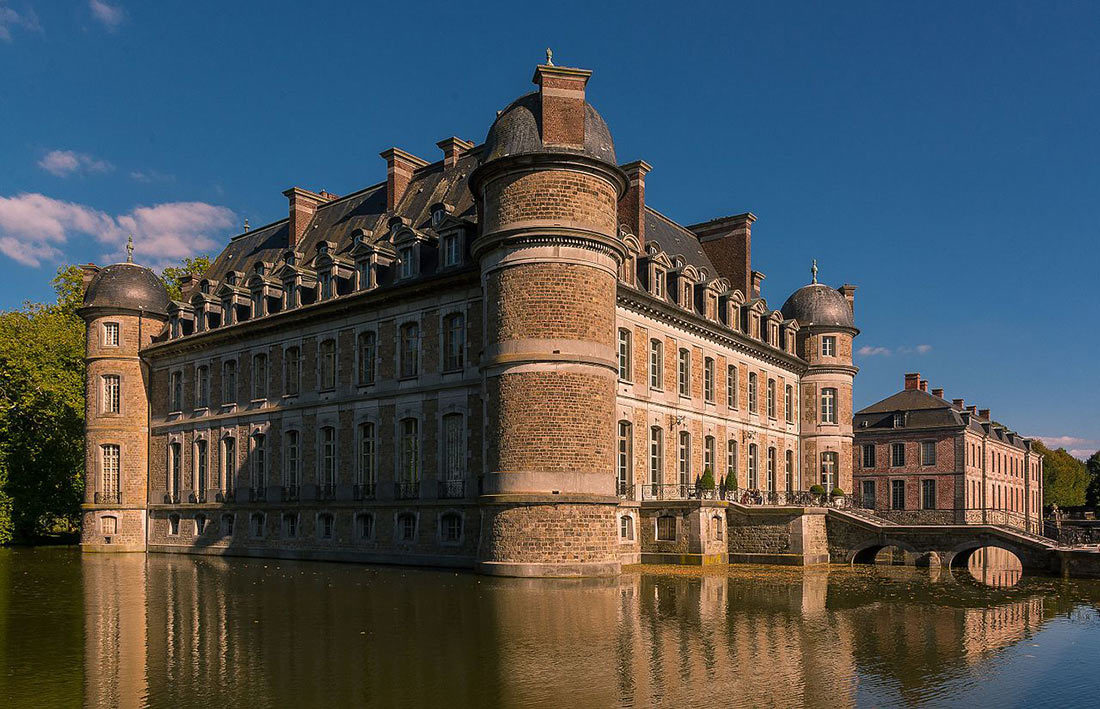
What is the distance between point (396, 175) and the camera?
3781cm

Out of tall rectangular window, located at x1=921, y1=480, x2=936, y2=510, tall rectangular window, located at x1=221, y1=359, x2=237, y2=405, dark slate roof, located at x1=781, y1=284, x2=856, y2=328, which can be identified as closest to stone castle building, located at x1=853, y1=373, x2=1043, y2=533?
tall rectangular window, located at x1=921, y1=480, x2=936, y2=510

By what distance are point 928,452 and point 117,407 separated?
4578 cm

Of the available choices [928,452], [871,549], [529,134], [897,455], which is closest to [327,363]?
[529,134]

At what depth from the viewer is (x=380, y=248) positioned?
3359cm

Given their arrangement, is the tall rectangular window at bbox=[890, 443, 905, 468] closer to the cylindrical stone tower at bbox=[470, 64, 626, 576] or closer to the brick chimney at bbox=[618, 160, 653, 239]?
the brick chimney at bbox=[618, 160, 653, 239]

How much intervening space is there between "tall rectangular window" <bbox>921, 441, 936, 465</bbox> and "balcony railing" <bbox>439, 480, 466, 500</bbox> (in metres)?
38.9

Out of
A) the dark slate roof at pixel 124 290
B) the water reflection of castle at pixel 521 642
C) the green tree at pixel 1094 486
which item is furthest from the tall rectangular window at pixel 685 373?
the green tree at pixel 1094 486

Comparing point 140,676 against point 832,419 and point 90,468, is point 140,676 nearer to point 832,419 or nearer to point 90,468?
point 90,468

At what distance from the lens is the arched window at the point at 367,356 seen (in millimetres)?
33625

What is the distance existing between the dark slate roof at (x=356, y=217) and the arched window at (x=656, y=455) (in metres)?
9.75

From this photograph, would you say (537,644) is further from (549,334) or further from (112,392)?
(112,392)

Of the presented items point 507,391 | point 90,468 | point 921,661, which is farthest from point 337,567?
point 921,661

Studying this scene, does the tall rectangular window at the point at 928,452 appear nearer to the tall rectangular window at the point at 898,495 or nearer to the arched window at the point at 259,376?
the tall rectangular window at the point at 898,495

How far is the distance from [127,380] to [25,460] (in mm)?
8101
